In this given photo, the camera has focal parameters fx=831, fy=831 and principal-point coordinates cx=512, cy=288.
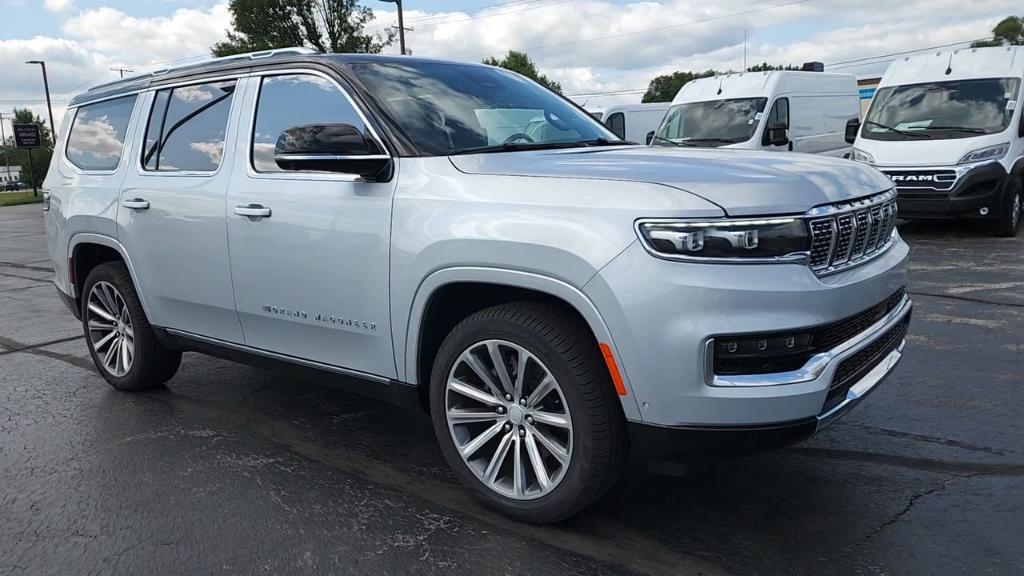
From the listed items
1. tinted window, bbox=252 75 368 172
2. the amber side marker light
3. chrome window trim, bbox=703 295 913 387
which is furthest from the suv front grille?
tinted window, bbox=252 75 368 172

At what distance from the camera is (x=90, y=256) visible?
5332mm

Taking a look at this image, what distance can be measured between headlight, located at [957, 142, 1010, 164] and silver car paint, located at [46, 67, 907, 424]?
846 centimetres

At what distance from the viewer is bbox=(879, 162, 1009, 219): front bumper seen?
34.6 ft

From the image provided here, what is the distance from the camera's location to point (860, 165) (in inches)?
137

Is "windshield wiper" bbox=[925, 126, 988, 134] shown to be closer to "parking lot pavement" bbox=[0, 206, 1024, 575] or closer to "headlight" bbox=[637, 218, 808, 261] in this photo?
"parking lot pavement" bbox=[0, 206, 1024, 575]

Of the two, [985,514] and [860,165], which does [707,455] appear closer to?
[985,514]

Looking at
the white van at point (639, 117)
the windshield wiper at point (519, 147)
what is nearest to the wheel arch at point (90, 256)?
the windshield wiper at point (519, 147)

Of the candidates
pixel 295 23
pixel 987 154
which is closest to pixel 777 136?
pixel 987 154

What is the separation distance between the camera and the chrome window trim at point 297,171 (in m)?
3.54

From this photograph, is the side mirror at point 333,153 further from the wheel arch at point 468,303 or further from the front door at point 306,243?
the wheel arch at point 468,303

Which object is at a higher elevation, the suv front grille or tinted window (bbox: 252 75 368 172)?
tinted window (bbox: 252 75 368 172)

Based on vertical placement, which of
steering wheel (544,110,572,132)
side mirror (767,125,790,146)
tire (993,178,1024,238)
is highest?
steering wheel (544,110,572,132)

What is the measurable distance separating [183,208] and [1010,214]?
413 inches

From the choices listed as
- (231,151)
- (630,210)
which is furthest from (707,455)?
(231,151)
